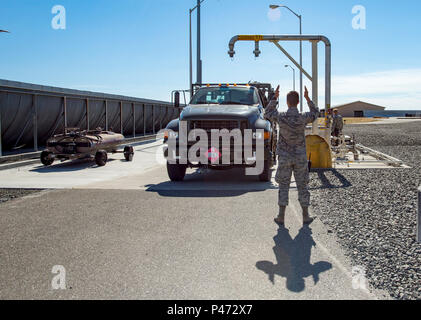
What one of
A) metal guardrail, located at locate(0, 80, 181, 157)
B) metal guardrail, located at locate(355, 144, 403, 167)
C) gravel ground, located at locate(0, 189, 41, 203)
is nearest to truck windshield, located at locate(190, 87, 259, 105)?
gravel ground, located at locate(0, 189, 41, 203)

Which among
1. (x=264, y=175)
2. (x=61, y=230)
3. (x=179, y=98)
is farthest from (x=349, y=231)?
(x=179, y=98)

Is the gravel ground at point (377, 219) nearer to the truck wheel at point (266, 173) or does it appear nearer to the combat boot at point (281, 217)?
the combat boot at point (281, 217)

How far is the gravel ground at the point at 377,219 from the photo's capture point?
14.2ft

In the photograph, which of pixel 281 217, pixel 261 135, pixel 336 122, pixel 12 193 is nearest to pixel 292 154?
pixel 281 217

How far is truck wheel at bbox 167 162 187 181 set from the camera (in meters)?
11.0

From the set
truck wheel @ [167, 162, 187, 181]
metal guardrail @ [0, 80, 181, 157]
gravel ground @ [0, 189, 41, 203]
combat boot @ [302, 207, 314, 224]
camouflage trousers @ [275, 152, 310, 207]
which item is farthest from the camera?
metal guardrail @ [0, 80, 181, 157]

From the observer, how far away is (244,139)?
1018cm

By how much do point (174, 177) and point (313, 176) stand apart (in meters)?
3.66

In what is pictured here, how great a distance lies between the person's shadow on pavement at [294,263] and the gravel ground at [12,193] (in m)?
5.81

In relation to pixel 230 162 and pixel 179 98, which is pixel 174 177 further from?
pixel 179 98

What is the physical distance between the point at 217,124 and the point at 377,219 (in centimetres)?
474

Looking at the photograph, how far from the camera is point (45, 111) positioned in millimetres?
18141

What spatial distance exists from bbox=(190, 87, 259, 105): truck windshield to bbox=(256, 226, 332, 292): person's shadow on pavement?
245 inches

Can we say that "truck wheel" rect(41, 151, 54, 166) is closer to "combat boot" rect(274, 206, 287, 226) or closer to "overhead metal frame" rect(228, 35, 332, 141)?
"overhead metal frame" rect(228, 35, 332, 141)
